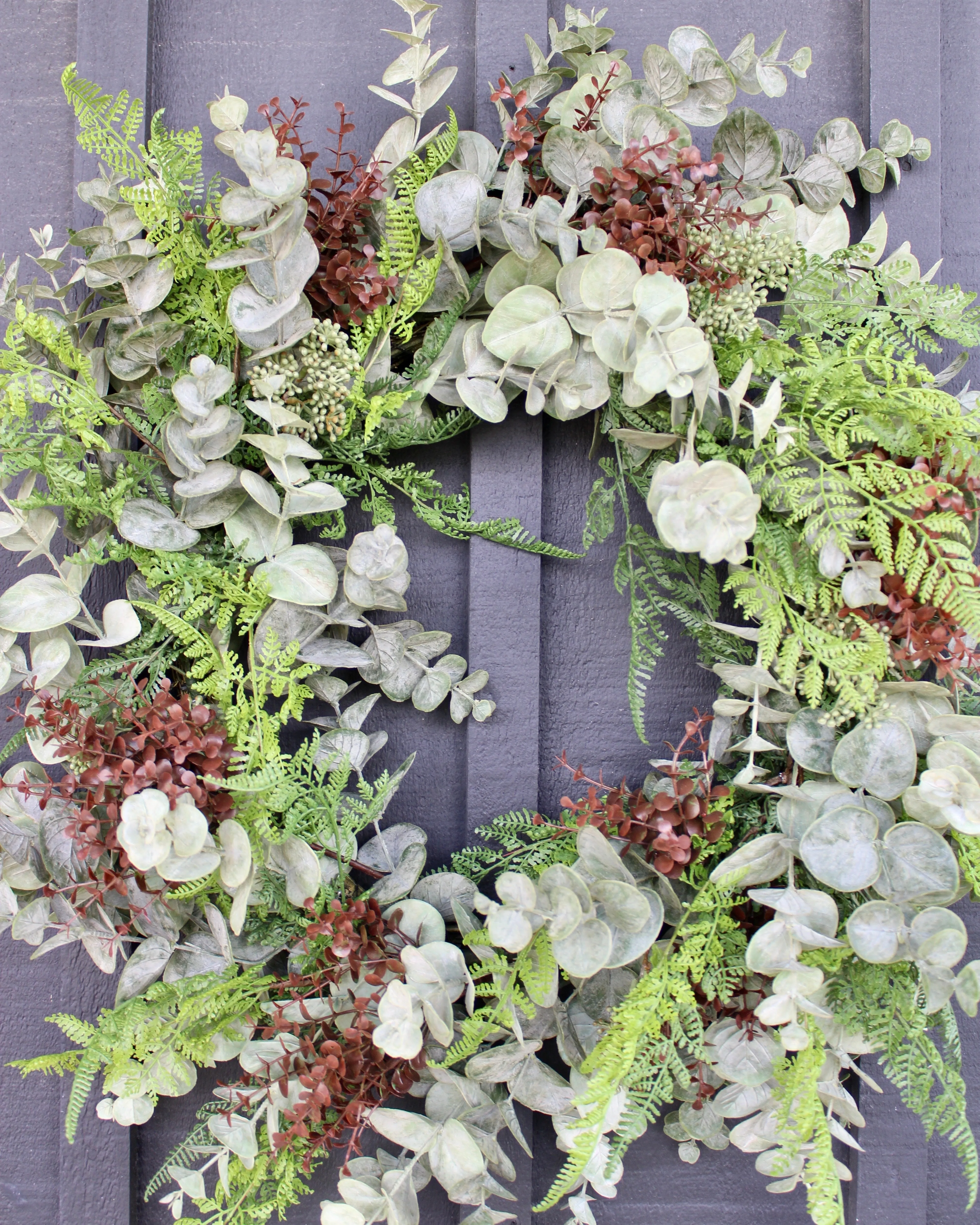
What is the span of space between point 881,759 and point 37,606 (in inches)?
35.6

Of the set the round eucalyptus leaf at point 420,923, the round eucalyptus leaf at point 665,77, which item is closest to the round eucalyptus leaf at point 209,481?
the round eucalyptus leaf at point 420,923

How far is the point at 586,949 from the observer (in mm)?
769

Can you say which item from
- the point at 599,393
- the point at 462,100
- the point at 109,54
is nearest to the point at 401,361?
the point at 599,393

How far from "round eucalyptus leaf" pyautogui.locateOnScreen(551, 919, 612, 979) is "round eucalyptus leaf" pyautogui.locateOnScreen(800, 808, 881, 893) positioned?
0.22 meters

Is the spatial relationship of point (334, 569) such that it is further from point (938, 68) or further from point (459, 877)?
point (938, 68)

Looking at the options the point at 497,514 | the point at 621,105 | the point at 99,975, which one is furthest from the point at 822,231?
the point at 99,975

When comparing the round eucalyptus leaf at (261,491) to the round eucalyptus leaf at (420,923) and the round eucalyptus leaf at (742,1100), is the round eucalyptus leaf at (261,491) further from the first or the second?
the round eucalyptus leaf at (742,1100)

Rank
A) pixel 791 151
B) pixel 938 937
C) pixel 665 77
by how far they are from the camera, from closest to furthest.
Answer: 1. pixel 938 937
2. pixel 665 77
3. pixel 791 151

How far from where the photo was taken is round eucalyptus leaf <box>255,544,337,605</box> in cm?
84

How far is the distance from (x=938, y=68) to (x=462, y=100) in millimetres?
610

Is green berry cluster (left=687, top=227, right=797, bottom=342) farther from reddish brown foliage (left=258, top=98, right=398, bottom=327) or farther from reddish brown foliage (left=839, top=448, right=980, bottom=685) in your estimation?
reddish brown foliage (left=258, top=98, right=398, bottom=327)

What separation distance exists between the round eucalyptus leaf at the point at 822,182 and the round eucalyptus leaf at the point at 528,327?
1.19ft

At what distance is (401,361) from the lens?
965 mm

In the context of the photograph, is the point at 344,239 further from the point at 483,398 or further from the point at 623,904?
the point at 623,904
